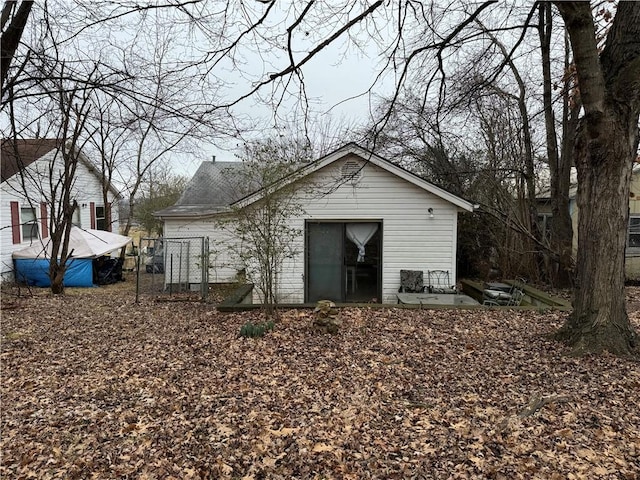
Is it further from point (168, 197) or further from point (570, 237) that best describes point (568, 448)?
point (168, 197)

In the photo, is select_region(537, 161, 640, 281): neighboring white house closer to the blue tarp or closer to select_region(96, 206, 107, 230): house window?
the blue tarp

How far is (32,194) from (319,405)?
49.2ft

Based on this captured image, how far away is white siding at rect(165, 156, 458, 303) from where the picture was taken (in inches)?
382

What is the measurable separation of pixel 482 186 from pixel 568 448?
1119 cm

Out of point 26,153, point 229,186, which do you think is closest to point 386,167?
point 229,186

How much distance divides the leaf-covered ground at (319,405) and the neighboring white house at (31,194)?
7485 millimetres

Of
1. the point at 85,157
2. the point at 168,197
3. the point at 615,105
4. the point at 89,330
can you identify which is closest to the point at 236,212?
the point at 89,330

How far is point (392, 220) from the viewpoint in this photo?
977 centimetres

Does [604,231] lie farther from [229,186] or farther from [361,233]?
[229,186]

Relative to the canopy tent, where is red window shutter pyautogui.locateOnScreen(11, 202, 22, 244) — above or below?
above

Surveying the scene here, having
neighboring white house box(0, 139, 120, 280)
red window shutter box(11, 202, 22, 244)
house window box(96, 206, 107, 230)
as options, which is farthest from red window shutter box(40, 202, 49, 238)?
house window box(96, 206, 107, 230)

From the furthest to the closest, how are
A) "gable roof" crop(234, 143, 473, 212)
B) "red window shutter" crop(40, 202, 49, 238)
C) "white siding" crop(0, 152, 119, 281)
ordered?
"red window shutter" crop(40, 202, 49, 238), "white siding" crop(0, 152, 119, 281), "gable roof" crop(234, 143, 473, 212)

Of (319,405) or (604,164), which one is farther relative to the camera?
(604,164)

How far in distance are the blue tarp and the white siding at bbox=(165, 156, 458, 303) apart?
7.77 m
